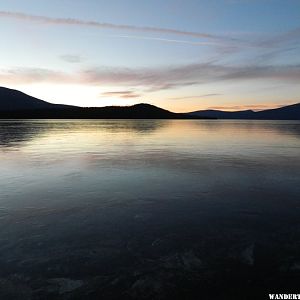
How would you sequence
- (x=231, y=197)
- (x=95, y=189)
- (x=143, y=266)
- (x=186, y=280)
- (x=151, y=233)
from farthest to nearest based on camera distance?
(x=95, y=189)
(x=231, y=197)
(x=151, y=233)
(x=143, y=266)
(x=186, y=280)

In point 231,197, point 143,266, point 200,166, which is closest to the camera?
point 143,266

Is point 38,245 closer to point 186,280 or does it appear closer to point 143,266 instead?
→ point 143,266

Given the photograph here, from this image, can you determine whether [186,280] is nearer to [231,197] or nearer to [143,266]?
[143,266]

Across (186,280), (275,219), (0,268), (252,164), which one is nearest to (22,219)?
(0,268)

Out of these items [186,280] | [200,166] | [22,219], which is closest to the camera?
[186,280]

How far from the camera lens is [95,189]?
13758 mm

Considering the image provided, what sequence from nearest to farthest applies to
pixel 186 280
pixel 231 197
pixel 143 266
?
pixel 186 280 → pixel 143 266 → pixel 231 197

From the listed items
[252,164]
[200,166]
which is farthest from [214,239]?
[252,164]

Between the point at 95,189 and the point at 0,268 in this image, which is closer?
the point at 0,268

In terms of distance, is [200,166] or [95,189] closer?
[95,189]

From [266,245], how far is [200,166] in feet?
40.2

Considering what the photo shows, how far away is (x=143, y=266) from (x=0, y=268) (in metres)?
3.27

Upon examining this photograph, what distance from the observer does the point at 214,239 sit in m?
8.41

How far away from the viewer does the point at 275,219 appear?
9.99 meters
